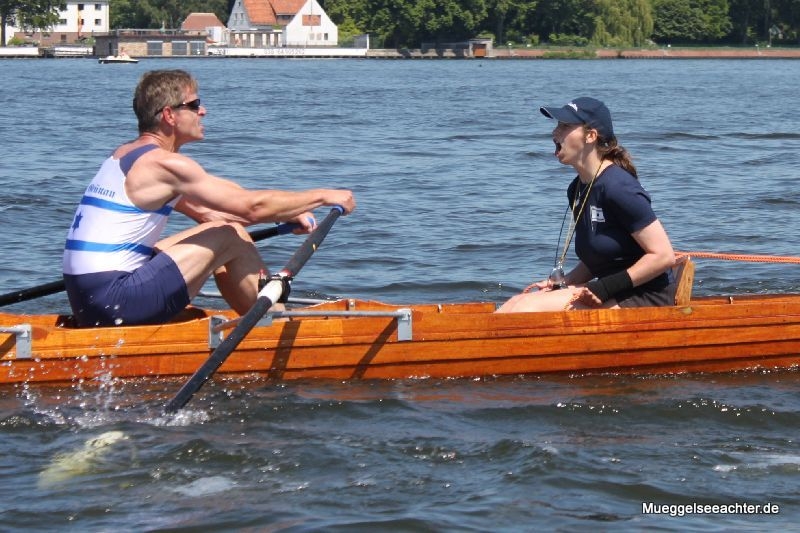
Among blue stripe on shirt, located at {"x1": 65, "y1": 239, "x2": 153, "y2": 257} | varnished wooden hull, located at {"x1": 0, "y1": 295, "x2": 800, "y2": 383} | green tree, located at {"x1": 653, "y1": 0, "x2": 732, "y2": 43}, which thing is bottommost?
varnished wooden hull, located at {"x1": 0, "y1": 295, "x2": 800, "y2": 383}

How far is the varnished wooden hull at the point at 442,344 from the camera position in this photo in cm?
736

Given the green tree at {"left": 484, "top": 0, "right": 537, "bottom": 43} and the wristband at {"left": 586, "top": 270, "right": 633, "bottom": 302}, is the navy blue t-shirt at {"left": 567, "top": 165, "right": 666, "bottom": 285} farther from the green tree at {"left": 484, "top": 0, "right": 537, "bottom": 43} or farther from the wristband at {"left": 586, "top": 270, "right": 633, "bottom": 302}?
the green tree at {"left": 484, "top": 0, "right": 537, "bottom": 43}

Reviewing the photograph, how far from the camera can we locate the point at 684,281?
26.5 feet

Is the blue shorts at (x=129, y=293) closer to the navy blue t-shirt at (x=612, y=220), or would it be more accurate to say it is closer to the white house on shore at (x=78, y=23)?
the navy blue t-shirt at (x=612, y=220)

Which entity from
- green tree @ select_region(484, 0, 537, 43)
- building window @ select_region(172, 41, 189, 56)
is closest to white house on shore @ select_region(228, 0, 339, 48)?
building window @ select_region(172, 41, 189, 56)

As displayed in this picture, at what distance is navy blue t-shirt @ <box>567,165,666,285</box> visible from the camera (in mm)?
7398

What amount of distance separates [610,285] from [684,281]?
24.6 inches

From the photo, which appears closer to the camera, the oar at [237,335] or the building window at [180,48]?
the oar at [237,335]

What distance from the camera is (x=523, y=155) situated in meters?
24.8

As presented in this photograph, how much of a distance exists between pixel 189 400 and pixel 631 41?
104 metres

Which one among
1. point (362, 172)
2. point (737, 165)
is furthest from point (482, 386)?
point (737, 165)

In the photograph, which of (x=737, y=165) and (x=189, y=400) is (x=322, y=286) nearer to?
(x=189, y=400)

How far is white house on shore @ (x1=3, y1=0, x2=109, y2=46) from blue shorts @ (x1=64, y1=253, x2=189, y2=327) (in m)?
134

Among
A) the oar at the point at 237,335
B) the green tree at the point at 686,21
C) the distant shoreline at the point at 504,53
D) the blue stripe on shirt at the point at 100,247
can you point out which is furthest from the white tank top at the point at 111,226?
the green tree at the point at 686,21
